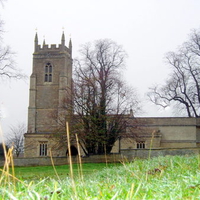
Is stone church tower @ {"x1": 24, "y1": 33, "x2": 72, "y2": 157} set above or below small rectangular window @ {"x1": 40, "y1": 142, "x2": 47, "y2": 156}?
above

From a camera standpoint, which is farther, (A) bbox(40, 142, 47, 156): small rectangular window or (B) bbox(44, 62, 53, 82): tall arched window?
(B) bbox(44, 62, 53, 82): tall arched window

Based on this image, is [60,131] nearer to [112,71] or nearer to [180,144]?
[112,71]

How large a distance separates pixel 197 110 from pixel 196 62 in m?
5.18

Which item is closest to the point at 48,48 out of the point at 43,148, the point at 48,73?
the point at 48,73

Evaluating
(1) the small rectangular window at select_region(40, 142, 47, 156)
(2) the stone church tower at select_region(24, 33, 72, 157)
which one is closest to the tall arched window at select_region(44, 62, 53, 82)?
(2) the stone church tower at select_region(24, 33, 72, 157)

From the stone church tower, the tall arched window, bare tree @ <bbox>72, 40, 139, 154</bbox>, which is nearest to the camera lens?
bare tree @ <bbox>72, 40, 139, 154</bbox>

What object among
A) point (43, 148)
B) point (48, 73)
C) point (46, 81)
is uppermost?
point (48, 73)

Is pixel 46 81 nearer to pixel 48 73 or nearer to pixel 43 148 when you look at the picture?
pixel 48 73

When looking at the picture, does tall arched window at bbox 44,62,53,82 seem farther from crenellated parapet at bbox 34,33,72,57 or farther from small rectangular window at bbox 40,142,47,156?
small rectangular window at bbox 40,142,47,156

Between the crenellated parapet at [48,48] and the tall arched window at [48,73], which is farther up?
the crenellated parapet at [48,48]

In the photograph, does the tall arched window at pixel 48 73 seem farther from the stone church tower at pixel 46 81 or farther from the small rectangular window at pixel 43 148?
the small rectangular window at pixel 43 148

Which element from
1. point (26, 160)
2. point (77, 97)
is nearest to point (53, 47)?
point (77, 97)

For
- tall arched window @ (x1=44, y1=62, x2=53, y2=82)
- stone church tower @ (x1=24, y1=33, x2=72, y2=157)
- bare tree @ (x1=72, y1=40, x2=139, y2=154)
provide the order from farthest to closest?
1. tall arched window @ (x1=44, y1=62, x2=53, y2=82)
2. stone church tower @ (x1=24, y1=33, x2=72, y2=157)
3. bare tree @ (x1=72, y1=40, x2=139, y2=154)

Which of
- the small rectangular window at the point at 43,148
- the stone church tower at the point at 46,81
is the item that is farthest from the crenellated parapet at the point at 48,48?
the small rectangular window at the point at 43,148
